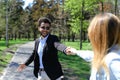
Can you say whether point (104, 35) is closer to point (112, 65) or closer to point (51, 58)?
point (112, 65)

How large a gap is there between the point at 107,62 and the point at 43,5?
6940 centimetres

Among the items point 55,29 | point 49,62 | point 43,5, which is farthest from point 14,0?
point 49,62

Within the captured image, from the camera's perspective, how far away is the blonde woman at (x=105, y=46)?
2.69 metres

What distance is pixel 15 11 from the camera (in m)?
79.1

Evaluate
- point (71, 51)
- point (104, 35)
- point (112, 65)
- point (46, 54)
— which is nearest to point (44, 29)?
point (46, 54)

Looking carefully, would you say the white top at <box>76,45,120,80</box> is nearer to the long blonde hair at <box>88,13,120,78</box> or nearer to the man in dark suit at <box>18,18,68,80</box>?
the long blonde hair at <box>88,13,120,78</box>

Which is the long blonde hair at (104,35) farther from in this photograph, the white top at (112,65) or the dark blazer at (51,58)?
the dark blazer at (51,58)

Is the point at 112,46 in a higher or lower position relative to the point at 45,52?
higher

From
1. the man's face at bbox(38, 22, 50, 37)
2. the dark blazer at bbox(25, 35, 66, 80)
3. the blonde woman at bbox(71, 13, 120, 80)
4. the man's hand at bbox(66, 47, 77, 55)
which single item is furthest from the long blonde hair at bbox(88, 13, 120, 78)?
the man's face at bbox(38, 22, 50, 37)

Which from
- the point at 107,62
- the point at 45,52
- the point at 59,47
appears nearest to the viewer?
the point at 107,62

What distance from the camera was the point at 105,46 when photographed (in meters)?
2.77

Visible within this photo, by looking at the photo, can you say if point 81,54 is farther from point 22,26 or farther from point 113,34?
point 22,26

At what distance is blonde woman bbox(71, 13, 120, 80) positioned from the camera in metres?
2.69

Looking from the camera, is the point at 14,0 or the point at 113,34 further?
the point at 14,0
